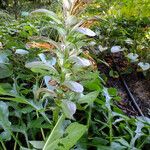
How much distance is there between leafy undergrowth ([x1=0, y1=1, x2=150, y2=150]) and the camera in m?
1.18

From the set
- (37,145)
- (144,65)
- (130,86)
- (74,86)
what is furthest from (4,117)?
(144,65)

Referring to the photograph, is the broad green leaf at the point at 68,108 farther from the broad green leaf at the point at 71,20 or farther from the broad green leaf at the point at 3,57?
the broad green leaf at the point at 3,57

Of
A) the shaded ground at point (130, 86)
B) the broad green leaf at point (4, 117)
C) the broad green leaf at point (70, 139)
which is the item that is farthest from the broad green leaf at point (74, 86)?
the shaded ground at point (130, 86)

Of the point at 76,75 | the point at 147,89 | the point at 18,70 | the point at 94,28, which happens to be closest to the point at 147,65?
the point at 147,89

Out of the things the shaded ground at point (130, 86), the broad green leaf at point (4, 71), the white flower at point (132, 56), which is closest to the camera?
the broad green leaf at point (4, 71)

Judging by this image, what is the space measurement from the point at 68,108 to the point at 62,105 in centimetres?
3

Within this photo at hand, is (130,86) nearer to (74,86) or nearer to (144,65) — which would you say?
(144,65)

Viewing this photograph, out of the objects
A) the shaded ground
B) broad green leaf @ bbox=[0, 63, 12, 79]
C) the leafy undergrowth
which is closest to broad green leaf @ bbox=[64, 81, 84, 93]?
the leafy undergrowth

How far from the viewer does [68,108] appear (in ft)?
3.71

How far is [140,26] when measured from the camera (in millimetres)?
3166

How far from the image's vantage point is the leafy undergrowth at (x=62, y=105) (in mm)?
1176

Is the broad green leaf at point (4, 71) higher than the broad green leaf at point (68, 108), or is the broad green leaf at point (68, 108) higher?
the broad green leaf at point (68, 108)

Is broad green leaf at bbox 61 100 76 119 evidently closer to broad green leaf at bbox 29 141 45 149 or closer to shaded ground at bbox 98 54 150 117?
broad green leaf at bbox 29 141 45 149

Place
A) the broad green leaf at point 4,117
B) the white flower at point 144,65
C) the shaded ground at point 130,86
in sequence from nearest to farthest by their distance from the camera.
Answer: the broad green leaf at point 4,117, the shaded ground at point 130,86, the white flower at point 144,65
